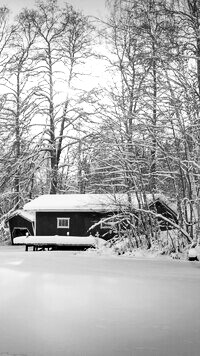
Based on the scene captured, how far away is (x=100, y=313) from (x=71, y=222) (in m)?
23.9

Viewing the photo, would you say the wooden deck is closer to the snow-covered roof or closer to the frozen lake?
the snow-covered roof

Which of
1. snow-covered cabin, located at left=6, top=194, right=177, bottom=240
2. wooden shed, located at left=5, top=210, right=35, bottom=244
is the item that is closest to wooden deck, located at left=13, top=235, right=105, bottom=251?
snow-covered cabin, located at left=6, top=194, right=177, bottom=240

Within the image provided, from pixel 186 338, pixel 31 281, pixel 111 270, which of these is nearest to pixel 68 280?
pixel 31 281

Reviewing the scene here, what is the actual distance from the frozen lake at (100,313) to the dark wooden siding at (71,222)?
18498 mm

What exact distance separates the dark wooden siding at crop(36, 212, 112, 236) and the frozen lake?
1850 centimetres

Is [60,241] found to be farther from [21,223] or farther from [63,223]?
[21,223]

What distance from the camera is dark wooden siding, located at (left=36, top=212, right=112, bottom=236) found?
3145 centimetres

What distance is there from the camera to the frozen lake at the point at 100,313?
19.8ft

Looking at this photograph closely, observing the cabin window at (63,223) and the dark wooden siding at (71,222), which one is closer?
the dark wooden siding at (71,222)

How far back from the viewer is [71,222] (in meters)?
31.7

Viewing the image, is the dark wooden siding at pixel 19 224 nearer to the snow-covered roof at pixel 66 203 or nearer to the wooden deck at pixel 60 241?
the snow-covered roof at pixel 66 203

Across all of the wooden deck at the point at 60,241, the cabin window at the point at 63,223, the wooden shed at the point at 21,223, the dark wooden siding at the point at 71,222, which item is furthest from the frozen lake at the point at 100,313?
the wooden shed at the point at 21,223

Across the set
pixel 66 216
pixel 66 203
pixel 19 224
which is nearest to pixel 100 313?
pixel 66 203

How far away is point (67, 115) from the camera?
34.3 meters
